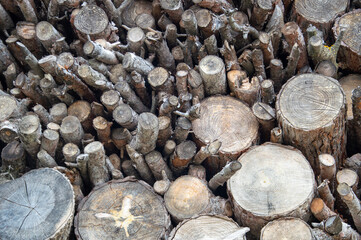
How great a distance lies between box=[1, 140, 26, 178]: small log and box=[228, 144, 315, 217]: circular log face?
2.14 m

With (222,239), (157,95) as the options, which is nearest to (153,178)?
(157,95)

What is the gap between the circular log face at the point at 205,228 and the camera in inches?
167

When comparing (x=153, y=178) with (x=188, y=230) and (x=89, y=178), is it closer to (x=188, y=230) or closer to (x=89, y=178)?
(x=89, y=178)

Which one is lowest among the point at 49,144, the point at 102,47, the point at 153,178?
the point at 153,178

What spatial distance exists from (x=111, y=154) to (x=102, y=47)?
3.86ft

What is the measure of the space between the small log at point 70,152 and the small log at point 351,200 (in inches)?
97.2

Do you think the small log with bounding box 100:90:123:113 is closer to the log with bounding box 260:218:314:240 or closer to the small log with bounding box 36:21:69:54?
the small log with bounding box 36:21:69:54

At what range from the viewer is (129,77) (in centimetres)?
548

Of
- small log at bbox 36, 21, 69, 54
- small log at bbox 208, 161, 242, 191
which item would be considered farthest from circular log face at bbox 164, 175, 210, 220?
small log at bbox 36, 21, 69, 54

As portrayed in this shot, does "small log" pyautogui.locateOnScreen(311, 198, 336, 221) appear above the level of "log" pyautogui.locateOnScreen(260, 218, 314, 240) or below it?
below

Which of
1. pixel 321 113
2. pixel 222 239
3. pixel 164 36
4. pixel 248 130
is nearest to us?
pixel 222 239

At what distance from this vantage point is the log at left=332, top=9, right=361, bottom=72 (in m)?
5.43

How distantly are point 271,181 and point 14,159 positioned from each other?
2.57 meters

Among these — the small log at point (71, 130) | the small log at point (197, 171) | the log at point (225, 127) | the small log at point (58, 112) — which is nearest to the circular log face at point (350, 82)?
the log at point (225, 127)
